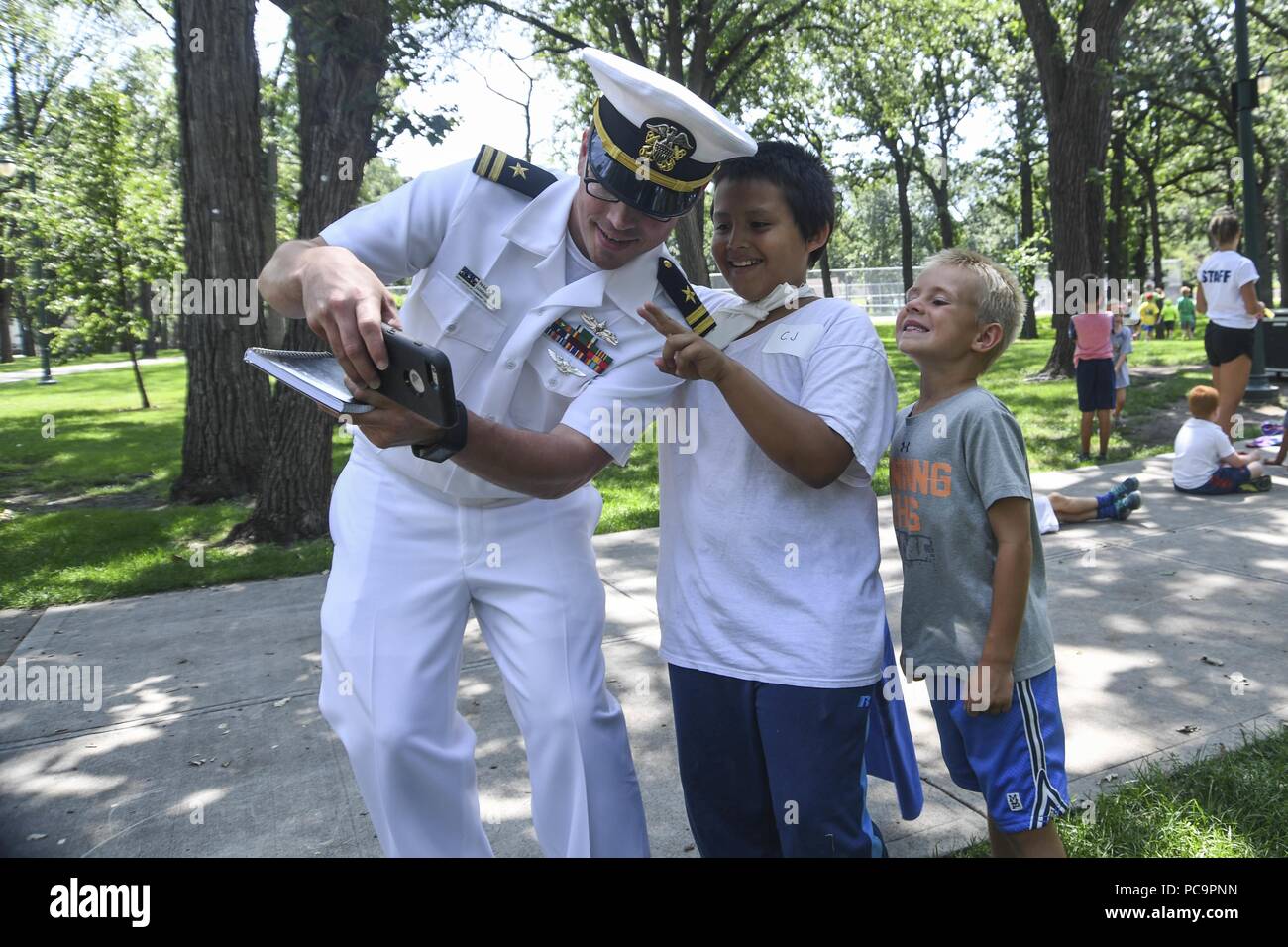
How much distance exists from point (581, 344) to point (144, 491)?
8.52 metres

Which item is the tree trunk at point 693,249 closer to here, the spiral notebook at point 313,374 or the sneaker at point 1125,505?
the sneaker at point 1125,505

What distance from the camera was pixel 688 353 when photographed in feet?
6.59

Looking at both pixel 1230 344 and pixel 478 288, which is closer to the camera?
pixel 478 288

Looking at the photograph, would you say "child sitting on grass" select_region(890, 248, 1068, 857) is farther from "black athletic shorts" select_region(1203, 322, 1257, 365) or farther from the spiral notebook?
"black athletic shorts" select_region(1203, 322, 1257, 365)

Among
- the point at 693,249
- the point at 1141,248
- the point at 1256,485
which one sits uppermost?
the point at 1141,248

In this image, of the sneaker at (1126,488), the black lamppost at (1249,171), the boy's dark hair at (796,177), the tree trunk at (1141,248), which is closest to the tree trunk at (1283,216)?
the tree trunk at (1141,248)

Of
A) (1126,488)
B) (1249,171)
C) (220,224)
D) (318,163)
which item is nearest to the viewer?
(318,163)

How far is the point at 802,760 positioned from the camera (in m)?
2.17

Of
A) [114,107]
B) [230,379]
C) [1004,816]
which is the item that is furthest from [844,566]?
[114,107]

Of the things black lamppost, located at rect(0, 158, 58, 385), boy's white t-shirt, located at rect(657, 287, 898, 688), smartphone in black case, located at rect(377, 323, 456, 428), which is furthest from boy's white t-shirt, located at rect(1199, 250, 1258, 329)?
black lamppost, located at rect(0, 158, 58, 385)

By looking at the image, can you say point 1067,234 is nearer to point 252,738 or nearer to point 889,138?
point 252,738

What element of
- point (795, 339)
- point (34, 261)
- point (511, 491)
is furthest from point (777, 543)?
point (34, 261)

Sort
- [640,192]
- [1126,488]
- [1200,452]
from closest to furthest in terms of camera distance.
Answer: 1. [640,192]
2. [1126,488]
3. [1200,452]

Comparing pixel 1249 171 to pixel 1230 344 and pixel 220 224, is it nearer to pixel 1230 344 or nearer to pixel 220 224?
pixel 1230 344
